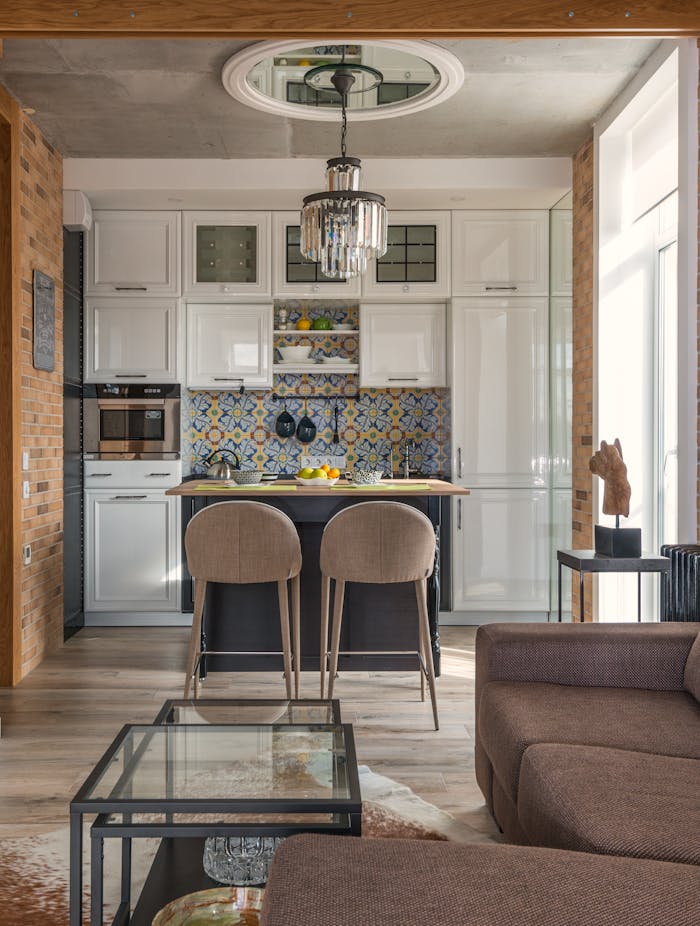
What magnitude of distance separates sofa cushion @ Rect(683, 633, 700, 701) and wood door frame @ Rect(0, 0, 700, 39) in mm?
1868

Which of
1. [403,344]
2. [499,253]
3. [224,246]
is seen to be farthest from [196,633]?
[499,253]

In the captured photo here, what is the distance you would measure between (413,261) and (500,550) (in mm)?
1993

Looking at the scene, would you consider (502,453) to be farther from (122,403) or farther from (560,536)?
(122,403)

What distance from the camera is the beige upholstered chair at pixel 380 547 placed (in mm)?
3592

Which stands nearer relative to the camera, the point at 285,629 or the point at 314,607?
the point at 285,629

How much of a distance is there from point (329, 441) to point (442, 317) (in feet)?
3.94

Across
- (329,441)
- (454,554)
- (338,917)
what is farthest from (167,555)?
(338,917)

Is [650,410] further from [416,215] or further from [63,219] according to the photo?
[63,219]

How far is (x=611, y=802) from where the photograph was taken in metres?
1.64

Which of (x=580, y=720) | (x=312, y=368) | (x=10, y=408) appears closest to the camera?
(x=580, y=720)

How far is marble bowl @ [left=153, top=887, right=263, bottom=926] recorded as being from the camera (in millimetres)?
1545

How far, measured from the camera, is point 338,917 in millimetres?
1107

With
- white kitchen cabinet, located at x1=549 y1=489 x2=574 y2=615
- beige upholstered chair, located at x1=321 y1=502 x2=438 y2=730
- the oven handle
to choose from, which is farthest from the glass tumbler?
Answer: the oven handle

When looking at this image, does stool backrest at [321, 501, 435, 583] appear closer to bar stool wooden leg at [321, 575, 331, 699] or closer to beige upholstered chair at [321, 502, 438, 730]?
beige upholstered chair at [321, 502, 438, 730]
